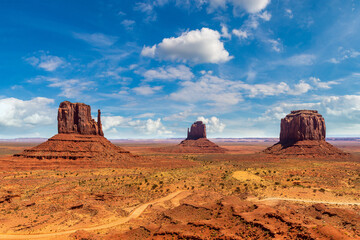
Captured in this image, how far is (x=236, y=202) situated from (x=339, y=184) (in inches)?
1064

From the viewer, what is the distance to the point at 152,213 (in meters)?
23.7

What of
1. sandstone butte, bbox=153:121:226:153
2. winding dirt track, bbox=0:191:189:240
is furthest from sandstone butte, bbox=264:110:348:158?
winding dirt track, bbox=0:191:189:240

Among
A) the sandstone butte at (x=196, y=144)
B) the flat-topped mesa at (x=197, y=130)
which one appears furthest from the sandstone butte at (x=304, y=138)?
the flat-topped mesa at (x=197, y=130)

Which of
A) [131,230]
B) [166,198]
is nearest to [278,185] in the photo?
[166,198]

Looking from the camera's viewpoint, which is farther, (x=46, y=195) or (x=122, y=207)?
(x=46, y=195)

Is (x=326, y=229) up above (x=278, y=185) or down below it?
above

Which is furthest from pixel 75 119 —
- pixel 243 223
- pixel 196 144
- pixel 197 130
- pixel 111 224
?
pixel 197 130

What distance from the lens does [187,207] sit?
74.8 feet

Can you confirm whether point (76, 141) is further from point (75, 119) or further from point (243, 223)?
point (243, 223)

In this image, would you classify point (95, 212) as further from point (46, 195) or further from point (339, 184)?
point (339, 184)

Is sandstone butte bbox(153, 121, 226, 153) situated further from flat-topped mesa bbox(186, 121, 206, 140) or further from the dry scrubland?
the dry scrubland

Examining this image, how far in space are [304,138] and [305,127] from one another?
556 centimetres

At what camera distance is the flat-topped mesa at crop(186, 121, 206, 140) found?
17462cm

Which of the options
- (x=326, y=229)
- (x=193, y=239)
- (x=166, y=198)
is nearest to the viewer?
(x=326, y=229)
